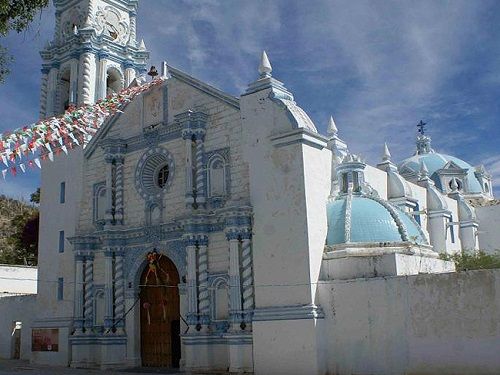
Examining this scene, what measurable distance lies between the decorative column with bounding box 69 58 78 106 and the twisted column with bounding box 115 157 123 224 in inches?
179

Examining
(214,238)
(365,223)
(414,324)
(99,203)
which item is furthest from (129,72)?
(414,324)

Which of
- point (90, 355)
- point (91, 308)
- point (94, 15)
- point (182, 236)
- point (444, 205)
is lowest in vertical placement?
point (90, 355)

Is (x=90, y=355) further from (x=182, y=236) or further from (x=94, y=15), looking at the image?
(x=94, y=15)

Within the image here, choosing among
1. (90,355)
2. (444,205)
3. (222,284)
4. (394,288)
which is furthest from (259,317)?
(444,205)

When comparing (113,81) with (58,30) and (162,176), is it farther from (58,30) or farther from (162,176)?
(162,176)

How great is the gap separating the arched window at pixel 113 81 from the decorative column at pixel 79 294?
25.6 ft

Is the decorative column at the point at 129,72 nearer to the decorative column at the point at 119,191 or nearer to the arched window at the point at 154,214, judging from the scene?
the decorative column at the point at 119,191

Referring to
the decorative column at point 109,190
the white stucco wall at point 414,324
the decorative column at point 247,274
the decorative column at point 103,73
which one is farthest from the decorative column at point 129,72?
the white stucco wall at point 414,324

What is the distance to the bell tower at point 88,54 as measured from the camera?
80.2 feet

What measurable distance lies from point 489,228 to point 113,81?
59.5ft

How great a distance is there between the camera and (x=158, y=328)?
19.4 metres

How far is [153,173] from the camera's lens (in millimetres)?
20547

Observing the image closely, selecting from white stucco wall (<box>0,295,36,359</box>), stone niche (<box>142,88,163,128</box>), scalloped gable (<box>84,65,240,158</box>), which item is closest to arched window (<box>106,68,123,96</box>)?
scalloped gable (<box>84,65,240,158</box>)

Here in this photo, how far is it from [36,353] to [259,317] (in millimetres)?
9740
